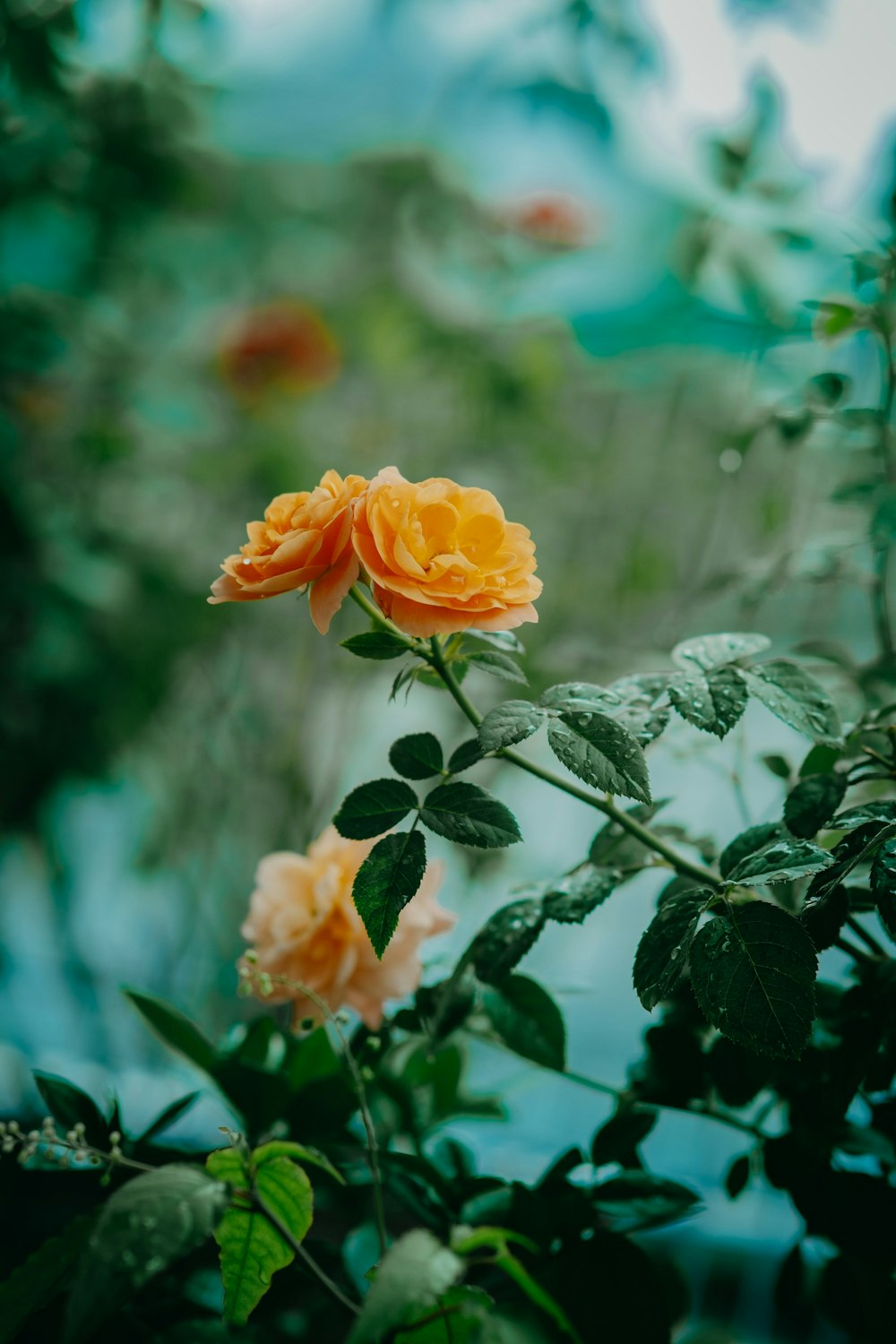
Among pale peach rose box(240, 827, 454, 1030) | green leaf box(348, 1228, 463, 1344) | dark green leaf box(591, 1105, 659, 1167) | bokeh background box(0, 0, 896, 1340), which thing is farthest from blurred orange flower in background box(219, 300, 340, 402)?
green leaf box(348, 1228, 463, 1344)

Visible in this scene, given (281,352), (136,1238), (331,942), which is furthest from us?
(281,352)

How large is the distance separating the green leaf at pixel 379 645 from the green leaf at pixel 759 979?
0.55 ft

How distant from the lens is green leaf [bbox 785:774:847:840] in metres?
0.45

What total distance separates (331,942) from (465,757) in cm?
17

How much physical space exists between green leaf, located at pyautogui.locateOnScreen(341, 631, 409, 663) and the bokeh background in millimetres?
512

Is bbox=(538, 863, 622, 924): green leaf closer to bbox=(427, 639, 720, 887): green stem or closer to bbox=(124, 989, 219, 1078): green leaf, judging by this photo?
bbox=(427, 639, 720, 887): green stem

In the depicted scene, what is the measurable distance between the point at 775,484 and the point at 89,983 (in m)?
0.96

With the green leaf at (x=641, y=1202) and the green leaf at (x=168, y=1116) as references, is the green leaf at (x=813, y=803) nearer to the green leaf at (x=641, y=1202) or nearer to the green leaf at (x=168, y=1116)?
the green leaf at (x=641, y=1202)

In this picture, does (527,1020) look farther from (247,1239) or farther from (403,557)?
(403,557)

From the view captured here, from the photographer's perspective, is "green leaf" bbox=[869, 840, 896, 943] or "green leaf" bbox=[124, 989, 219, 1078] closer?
"green leaf" bbox=[869, 840, 896, 943]

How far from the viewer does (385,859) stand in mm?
388

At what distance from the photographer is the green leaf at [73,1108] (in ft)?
1.60

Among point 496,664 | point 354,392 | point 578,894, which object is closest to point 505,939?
point 578,894

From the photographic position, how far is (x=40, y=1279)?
39cm
